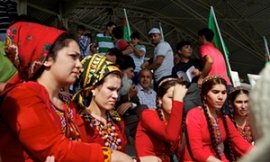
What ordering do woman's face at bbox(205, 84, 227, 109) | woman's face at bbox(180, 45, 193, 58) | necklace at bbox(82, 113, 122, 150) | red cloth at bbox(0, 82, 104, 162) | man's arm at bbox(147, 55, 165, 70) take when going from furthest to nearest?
man's arm at bbox(147, 55, 165, 70)
woman's face at bbox(180, 45, 193, 58)
woman's face at bbox(205, 84, 227, 109)
necklace at bbox(82, 113, 122, 150)
red cloth at bbox(0, 82, 104, 162)

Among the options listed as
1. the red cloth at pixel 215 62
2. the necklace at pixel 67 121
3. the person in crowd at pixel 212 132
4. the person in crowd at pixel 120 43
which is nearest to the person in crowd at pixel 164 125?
the person in crowd at pixel 212 132

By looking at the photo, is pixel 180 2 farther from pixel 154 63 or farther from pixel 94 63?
pixel 94 63

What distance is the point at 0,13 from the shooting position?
2795 mm

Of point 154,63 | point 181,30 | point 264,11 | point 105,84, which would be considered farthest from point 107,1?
point 105,84

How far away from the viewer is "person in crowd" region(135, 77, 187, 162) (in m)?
2.75

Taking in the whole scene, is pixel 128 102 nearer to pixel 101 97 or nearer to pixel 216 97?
pixel 216 97

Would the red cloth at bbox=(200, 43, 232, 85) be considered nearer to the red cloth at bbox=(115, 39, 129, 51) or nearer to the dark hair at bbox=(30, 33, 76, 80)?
the red cloth at bbox=(115, 39, 129, 51)

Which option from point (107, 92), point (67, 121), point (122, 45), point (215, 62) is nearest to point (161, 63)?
point (122, 45)

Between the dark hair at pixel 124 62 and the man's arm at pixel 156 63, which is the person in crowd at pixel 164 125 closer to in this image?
the dark hair at pixel 124 62

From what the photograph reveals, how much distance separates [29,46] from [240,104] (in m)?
2.25

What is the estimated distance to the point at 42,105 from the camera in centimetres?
158

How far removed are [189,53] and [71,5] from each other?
16.3 ft

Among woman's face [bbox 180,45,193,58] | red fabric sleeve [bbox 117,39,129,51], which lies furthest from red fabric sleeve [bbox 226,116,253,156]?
red fabric sleeve [bbox 117,39,129,51]

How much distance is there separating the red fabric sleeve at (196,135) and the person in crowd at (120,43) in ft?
8.34
